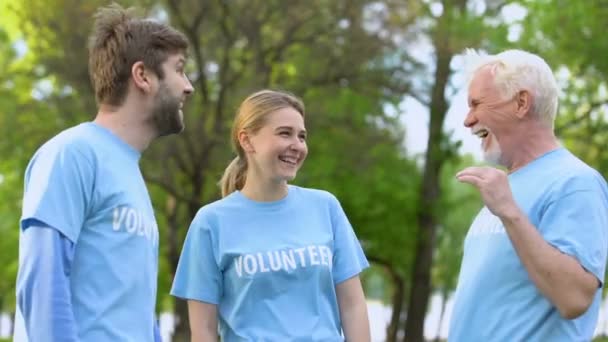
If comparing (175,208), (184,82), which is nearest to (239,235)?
(184,82)

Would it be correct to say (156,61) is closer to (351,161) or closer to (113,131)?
(113,131)

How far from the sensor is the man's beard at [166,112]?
14.7 feet

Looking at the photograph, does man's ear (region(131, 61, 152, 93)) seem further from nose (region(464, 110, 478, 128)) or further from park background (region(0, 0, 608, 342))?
park background (region(0, 0, 608, 342))

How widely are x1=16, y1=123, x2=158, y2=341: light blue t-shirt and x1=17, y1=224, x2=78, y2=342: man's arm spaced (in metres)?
0.07

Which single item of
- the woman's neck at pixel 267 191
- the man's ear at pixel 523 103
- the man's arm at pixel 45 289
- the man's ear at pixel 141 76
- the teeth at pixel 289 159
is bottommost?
the man's arm at pixel 45 289

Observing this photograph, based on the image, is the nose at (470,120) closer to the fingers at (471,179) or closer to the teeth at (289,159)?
the fingers at (471,179)

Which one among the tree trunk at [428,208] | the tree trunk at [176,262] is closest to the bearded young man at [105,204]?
the tree trunk at [176,262]

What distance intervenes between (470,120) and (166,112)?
1339 mm

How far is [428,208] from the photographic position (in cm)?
2891

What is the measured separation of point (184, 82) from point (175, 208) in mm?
21806

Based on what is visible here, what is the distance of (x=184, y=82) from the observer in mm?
4609

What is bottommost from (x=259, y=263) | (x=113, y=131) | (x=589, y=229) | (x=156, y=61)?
(x=259, y=263)

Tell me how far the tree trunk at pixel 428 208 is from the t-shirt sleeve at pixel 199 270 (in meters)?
19.6

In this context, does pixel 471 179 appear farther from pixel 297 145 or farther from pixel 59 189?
pixel 59 189
